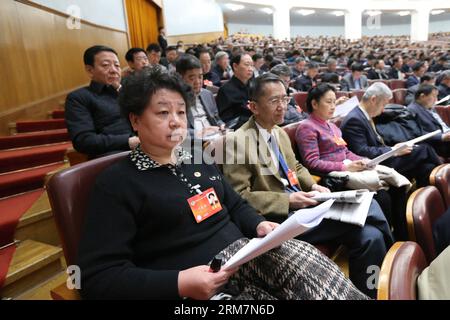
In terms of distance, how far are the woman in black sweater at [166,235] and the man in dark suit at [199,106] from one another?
74cm

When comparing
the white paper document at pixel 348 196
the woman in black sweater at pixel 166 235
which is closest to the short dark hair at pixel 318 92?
the white paper document at pixel 348 196

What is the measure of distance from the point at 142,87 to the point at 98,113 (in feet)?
3.05

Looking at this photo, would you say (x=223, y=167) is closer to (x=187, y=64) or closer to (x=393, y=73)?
(x=187, y=64)

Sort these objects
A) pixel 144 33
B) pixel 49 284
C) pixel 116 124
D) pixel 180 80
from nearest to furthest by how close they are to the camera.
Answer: pixel 180 80 < pixel 49 284 < pixel 116 124 < pixel 144 33

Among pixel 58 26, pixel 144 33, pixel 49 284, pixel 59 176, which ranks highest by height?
pixel 144 33

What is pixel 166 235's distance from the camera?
2.64 ft

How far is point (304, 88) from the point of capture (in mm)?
4363

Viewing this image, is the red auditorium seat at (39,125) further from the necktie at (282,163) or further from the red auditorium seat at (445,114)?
the red auditorium seat at (445,114)

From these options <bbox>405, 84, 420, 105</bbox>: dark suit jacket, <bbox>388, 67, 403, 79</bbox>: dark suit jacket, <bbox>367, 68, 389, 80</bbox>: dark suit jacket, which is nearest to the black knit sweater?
<bbox>405, 84, 420, 105</bbox>: dark suit jacket

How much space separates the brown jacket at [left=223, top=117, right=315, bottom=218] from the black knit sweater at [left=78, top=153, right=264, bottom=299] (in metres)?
0.24
